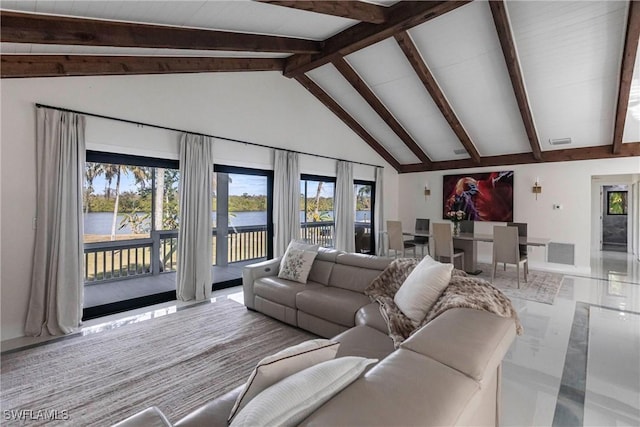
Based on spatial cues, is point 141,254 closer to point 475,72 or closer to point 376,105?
point 376,105

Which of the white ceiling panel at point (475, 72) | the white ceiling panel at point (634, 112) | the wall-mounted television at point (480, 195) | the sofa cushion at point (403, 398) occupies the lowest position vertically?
the sofa cushion at point (403, 398)

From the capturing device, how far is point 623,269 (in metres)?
6.21

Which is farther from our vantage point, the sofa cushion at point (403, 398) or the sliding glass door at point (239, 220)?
the sliding glass door at point (239, 220)


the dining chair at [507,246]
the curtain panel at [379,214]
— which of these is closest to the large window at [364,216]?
the curtain panel at [379,214]

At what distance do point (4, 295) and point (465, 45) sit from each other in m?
6.18

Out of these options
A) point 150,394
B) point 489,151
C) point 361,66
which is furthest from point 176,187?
point 489,151

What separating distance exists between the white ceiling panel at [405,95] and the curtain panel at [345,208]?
1607 mm

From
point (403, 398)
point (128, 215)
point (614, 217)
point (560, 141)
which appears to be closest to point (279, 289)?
point (128, 215)

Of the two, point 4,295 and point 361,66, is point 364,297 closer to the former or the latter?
point 4,295

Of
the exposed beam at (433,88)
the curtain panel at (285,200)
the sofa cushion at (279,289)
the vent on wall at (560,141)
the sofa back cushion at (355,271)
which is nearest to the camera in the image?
the sofa back cushion at (355,271)

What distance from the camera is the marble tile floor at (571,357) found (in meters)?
1.98

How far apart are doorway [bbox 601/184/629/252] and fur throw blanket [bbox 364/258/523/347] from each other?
10.1 m

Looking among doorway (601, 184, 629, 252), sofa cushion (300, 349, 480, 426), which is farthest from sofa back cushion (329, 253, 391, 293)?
doorway (601, 184, 629, 252)

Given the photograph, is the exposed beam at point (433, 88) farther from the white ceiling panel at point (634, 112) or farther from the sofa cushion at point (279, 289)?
the sofa cushion at point (279, 289)
